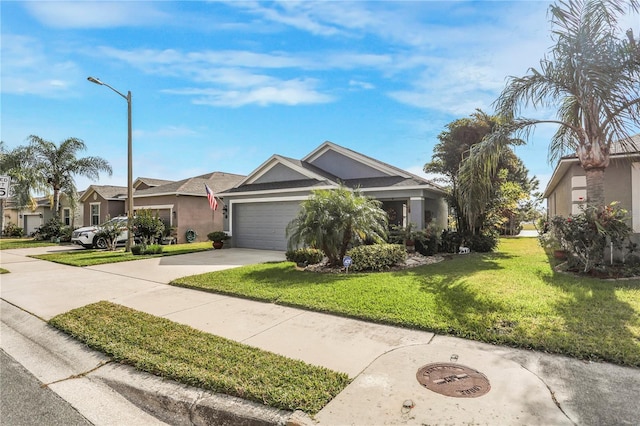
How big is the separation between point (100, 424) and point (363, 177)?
1466cm

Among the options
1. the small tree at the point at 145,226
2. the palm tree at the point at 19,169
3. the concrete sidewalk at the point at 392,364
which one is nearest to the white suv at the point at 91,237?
the small tree at the point at 145,226

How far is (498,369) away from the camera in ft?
11.6

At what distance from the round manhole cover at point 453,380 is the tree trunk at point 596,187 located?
24.6 ft

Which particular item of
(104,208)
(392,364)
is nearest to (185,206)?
(104,208)

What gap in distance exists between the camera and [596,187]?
334 inches

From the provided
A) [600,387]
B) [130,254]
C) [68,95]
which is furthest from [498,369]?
[130,254]

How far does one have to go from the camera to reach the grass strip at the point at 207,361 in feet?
10.2

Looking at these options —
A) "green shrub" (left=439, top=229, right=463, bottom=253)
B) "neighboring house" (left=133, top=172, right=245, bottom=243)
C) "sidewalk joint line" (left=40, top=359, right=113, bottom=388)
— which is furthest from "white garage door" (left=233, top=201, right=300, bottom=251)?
"sidewalk joint line" (left=40, top=359, right=113, bottom=388)

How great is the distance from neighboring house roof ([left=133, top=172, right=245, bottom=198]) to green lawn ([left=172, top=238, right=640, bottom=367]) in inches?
500

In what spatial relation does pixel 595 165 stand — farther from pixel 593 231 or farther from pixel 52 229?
pixel 52 229

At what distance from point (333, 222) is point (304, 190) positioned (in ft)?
16.3

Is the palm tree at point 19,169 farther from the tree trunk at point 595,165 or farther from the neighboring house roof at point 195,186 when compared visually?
the tree trunk at point 595,165

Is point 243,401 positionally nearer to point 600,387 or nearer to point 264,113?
point 600,387

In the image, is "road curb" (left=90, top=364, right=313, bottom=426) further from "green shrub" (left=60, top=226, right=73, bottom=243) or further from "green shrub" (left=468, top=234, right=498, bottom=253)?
"green shrub" (left=60, top=226, right=73, bottom=243)
